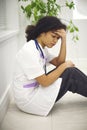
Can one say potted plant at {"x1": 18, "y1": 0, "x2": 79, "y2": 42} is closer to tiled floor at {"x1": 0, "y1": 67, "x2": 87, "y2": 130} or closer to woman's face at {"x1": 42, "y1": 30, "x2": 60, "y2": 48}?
woman's face at {"x1": 42, "y1": 30, "x2": 60, "y2": 48}

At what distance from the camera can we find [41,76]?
A: 1.83m

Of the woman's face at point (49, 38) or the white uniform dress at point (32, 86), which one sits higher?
the woman's face at point (49, 38)

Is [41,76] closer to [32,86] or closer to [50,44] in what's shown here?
[32,86]

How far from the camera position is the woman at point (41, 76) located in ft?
6.03

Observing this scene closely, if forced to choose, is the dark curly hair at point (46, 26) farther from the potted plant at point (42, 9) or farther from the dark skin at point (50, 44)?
the potted plant at point (42, 9)

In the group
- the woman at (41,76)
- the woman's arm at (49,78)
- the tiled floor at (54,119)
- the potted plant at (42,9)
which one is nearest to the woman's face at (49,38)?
the woman at (41,76)

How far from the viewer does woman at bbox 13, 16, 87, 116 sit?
1837mm

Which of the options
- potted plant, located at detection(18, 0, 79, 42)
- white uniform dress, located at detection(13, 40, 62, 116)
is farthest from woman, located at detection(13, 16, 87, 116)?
potted plant, located at detection(18, 0, 79, 42)

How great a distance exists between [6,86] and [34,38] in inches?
25.4

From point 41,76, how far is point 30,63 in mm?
140

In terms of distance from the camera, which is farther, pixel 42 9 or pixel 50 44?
pixel 42 9

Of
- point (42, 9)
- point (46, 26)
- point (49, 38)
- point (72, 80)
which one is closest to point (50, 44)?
point (49, 38)

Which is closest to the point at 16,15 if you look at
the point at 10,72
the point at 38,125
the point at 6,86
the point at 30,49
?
the point at 10,72

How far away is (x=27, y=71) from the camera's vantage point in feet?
6.01
